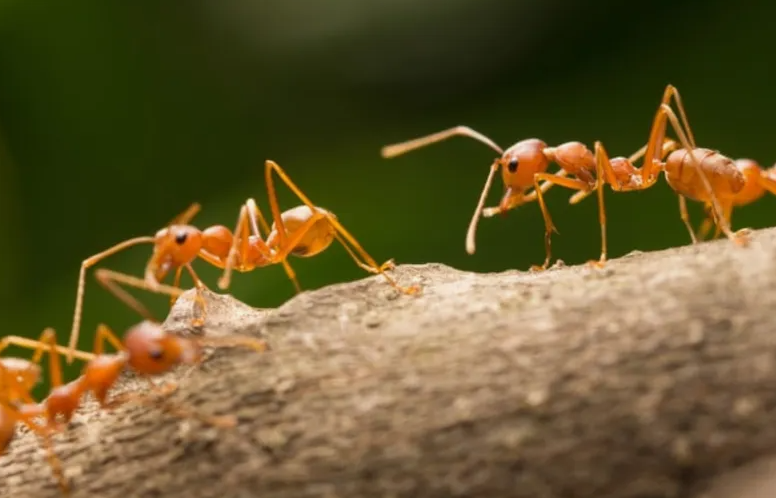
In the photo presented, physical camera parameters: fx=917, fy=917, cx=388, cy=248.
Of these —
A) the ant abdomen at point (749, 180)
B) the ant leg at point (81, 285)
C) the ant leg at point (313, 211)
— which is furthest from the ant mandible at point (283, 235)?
the ant abdomen at point (749, 180)

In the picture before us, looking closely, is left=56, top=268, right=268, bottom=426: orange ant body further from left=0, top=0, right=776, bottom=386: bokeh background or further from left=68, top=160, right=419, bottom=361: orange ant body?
left=0, top=0, right=776, bottom=386: bokeh background

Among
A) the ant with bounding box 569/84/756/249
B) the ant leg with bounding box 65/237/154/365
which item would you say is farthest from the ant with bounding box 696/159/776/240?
the ant leg with bounding box 65/237/154/365

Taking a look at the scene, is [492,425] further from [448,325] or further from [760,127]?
[760,127]

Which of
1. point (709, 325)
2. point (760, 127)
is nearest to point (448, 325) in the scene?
point (709, 325)

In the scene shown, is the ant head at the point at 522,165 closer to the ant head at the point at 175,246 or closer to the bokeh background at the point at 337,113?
the ant head at the point at 175,246

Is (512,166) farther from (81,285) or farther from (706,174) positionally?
(81,285)
